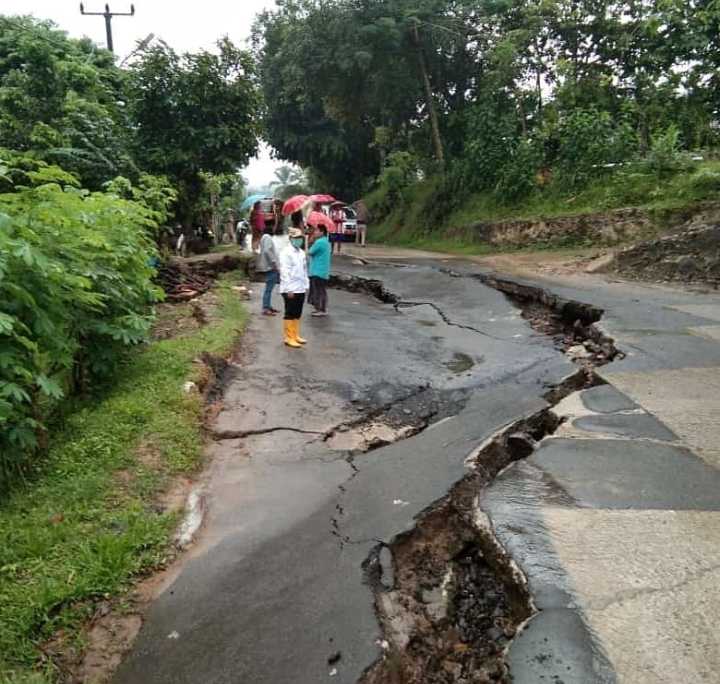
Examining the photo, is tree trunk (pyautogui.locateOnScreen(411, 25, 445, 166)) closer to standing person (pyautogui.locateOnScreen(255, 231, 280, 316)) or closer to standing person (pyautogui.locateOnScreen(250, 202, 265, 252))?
standing person (pyautogui.locateOnScreen(250, 202, 265, 252))

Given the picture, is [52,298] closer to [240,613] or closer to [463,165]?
[240,613]

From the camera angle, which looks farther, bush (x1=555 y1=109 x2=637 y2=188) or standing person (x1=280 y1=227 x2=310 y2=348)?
bush (x1=555 y1=109 x2=637 y2=188)

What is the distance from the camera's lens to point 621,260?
34.9 ft

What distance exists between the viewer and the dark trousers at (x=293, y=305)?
20.2 feet

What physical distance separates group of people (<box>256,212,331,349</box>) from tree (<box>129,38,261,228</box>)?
17.4 feet

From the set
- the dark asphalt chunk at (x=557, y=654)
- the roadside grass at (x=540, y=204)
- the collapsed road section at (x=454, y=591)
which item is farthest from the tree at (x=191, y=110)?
the dark asphalt chunk at (x=557, y=654)

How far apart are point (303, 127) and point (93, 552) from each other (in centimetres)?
2778

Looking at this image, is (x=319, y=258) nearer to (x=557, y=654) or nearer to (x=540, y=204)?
(x=557, y=654)

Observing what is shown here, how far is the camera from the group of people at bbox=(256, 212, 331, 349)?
6133 mm

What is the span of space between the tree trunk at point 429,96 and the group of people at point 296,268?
13956 mm

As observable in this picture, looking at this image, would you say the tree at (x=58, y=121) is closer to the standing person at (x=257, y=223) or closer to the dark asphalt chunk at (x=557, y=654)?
the standing person at (x=257, y=223)

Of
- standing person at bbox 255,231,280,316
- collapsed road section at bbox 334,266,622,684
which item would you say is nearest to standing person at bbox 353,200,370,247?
standing person at bbox 255,231,280,316

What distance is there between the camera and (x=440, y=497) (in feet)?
10.4

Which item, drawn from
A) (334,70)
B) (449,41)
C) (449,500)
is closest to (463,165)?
(449,41)
